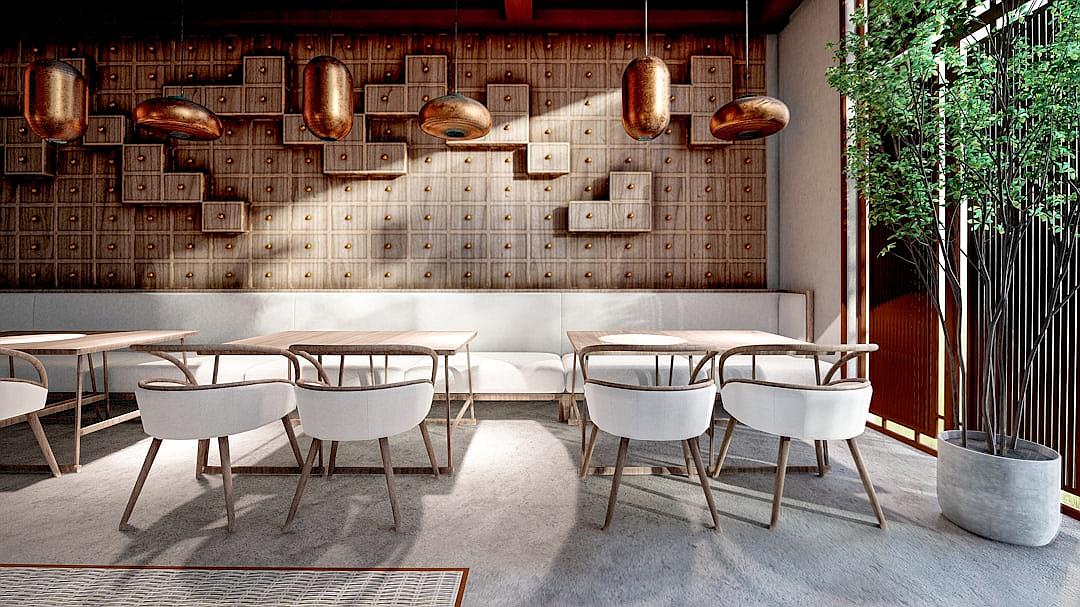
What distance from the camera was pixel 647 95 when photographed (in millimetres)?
2217

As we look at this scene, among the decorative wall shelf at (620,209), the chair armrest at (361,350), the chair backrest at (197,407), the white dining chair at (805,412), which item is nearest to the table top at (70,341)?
the chair backrest at (197,407)

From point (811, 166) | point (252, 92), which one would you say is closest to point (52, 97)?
point (252, 92)

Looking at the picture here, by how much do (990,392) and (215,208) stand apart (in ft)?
17.3

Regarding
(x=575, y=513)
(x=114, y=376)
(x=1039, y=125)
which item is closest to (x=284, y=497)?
(x=575, y=513)

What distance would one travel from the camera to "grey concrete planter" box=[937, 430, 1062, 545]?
1886mm

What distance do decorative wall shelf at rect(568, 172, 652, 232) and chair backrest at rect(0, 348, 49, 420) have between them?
3.46 meters

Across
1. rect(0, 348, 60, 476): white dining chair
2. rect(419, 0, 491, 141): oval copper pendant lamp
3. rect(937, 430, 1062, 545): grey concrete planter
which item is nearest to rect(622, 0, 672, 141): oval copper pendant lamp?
rect(419, 0, 491, 141): oval copper pendant lamp

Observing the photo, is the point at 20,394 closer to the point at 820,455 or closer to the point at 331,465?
the point at 331,465

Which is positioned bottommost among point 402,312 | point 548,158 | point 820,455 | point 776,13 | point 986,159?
point 820,455

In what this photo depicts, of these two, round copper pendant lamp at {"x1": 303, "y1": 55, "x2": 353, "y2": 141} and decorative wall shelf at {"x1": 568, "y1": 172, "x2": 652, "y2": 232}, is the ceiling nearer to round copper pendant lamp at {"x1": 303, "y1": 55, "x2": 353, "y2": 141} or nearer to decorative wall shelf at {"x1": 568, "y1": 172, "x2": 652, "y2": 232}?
decorative wall shelf at {"x1": 568, "y1": 172, "x2": 652, "y2": 232}

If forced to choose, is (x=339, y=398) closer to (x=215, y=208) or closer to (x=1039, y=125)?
(x=1039, y=125)

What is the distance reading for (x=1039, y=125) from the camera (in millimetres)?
1844

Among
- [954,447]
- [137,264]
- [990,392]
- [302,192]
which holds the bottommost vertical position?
Answer: [954,447]

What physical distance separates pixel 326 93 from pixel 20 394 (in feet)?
6.62
